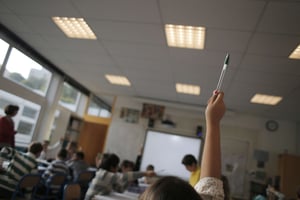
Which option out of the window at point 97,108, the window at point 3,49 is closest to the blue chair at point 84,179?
the window at point 3,49

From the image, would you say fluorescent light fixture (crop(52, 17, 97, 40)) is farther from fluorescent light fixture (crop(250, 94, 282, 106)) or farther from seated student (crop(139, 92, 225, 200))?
fluorescent light fixture (crop(250, 94, 282, 106))

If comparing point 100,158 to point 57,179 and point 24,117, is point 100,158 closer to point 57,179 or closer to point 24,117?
point 57,179

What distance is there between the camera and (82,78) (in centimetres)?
643

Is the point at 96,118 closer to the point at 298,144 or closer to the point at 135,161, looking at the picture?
the point at 135,161

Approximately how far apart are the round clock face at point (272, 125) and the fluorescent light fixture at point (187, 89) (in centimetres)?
253

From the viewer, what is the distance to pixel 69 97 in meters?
7.27

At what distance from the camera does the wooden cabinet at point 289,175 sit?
5715mm

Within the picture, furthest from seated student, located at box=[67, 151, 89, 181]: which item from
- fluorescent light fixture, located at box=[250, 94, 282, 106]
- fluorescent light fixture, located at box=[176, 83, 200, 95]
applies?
fluorescent light fixture, located at box=[250, 94, 282, 106]

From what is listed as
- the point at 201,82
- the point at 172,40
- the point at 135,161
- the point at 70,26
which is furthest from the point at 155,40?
the point at 135,161

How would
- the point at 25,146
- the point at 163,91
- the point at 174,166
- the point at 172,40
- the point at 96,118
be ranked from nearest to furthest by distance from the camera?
the point at 172,40 → the point at 25,146 → the point at 163,91 → the point at 174,166 → the point at 96,118

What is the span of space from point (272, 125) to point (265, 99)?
186cm

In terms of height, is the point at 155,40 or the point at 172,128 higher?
the point at 155,40

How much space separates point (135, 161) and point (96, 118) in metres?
1.92

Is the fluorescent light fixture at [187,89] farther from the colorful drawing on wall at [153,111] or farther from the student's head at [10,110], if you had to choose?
the student's head at [10,110]
